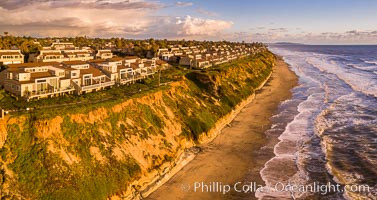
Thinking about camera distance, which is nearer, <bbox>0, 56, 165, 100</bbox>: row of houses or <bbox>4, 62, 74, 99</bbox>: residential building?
<bbox>4, 62, 74, 99</bbox>: residential building

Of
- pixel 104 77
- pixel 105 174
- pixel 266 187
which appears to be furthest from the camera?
pixel 104 77

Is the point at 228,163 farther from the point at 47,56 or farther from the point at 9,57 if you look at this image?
the point at 9,57

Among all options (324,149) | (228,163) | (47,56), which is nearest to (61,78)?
(47,56)

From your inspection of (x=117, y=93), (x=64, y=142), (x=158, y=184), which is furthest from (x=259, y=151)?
(x=64, y=142)

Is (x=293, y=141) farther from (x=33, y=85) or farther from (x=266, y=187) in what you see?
(x=33, y=85)

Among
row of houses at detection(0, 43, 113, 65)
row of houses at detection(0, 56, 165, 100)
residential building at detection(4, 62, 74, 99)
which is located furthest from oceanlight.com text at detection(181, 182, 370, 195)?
row of houses at detection(0, 43, 113, 65)

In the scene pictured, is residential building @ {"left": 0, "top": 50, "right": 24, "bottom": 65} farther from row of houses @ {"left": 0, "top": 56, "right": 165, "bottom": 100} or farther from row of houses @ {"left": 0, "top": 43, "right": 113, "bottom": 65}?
row of houses @ {"left": 0, "top": 56, "right": 165, "bottom": 100}
